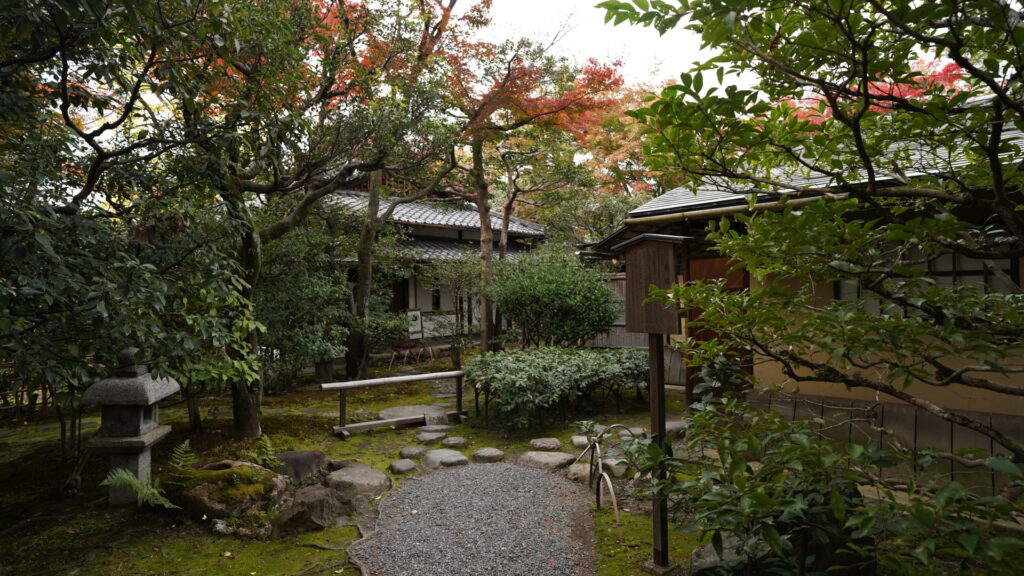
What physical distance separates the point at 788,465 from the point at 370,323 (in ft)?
36.3

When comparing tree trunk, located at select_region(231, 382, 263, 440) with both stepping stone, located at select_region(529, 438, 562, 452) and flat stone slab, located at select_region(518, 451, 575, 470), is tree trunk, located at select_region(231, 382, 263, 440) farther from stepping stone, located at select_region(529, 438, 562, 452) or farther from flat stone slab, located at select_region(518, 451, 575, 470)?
stepping stone, located at select_region(529, 438, 562, 452)

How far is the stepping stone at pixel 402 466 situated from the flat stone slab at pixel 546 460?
143 centimetres

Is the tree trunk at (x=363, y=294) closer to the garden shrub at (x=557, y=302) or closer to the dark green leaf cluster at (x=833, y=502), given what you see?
the garden shrub at (x=557, y=302)

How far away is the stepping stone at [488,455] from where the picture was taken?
7.23 meters

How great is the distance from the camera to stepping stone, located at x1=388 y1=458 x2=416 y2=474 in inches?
269

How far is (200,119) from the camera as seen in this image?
13.6ft

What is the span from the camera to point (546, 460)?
22.8 feet

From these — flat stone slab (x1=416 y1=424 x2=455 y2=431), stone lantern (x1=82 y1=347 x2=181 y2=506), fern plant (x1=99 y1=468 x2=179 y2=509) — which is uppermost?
stone lantern (x1=82 y1=347 x2=181 y2=506)

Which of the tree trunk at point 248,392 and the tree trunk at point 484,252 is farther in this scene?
the tree trunk at point 484,252

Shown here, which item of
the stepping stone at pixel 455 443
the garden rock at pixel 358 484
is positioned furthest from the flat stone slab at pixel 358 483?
the stepping stone at pixel 455 443

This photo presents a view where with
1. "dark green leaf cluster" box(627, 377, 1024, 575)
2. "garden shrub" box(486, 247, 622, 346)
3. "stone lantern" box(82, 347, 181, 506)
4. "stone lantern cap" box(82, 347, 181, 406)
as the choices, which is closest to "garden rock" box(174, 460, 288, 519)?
"stone lantern" box(82, 347, 181, 506)

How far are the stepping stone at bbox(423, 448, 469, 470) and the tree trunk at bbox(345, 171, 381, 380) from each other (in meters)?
5.04

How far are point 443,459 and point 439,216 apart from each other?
1332 cm

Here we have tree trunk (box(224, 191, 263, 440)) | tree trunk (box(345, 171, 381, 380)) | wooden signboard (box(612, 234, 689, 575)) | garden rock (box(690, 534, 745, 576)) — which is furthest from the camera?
tree trunk (box(345, 171, 381, 380))
